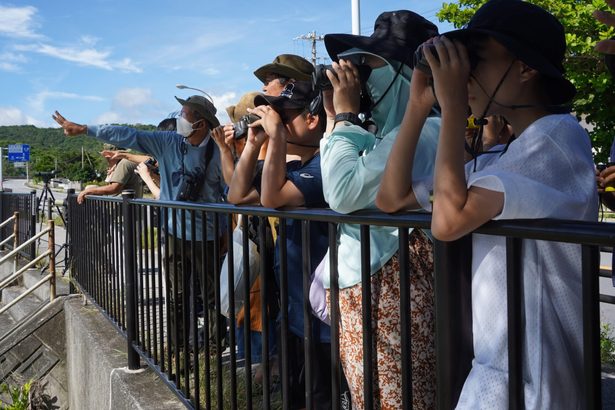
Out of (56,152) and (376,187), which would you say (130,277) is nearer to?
(376,187)

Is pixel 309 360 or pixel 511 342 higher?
pixel 511 342

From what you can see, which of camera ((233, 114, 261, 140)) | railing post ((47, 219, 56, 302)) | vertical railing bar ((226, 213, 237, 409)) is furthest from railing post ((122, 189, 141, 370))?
railing post ((47, 219, 56, 302))

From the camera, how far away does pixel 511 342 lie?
1231 millimetres

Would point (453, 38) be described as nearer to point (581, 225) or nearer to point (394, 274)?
point (581, 225)

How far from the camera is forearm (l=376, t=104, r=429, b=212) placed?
5.16 ft

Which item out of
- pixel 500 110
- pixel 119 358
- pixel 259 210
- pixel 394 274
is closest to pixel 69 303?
pixel 119 358

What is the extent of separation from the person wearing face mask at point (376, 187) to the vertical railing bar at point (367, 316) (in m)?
0.10

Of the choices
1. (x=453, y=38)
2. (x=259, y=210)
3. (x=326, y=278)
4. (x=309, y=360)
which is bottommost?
(x=309, y=360)

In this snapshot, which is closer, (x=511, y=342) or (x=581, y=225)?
(x=581, y=225)

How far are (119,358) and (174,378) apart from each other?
84cm

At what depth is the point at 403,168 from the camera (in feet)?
5.24

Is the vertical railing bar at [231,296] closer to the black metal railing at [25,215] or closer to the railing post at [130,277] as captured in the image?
the railing post at [130,277]

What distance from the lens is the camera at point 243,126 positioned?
2.99 m

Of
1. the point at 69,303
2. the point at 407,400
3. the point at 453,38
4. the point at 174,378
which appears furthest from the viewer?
the point at 69,303
